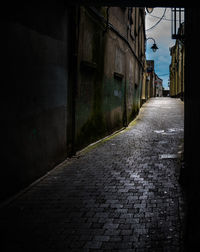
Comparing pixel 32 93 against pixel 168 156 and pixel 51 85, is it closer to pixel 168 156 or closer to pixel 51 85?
pixel 51 85

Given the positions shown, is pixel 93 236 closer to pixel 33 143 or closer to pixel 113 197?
pixel 113 197

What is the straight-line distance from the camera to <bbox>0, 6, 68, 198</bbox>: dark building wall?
15.3ft

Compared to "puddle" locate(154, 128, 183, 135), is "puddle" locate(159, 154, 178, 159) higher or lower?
lower

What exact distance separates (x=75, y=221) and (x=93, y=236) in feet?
1.66

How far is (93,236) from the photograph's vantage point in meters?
3.49

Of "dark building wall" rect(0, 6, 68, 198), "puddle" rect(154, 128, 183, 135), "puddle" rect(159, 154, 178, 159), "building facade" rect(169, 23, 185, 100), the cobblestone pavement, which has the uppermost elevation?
"building facade" rect(169, 23, 185, 100)

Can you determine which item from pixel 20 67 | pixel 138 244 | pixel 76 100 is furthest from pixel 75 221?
pixel 76 100

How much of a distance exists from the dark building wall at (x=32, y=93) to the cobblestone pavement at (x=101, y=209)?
0.49 meters

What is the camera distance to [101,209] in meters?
4.33

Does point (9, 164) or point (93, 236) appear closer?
point (93, 236)

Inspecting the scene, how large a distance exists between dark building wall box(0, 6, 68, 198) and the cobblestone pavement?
1.61ft

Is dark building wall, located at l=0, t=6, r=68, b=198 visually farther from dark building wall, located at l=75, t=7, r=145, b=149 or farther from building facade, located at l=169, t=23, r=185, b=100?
building facade, located at l=169, t=23, r=185, b=100

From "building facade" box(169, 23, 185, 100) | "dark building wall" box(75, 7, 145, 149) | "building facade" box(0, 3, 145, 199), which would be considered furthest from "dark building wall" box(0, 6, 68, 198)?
"building facade" box(169, 23, 185, 100)

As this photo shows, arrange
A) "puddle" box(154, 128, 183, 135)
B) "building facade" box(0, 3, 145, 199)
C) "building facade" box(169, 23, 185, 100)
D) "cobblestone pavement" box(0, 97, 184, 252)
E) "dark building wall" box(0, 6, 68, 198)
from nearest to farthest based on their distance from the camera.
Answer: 1. "cobblestone pavement" box(0, 97, 184, 252)
2. "dark building wall" box(0, 6, 68, 198)
3. "building facade" box(0, 3, 145, 199)
4. "puddle" box(154, 128, 183, 135)
5. "building facade" box(169, 23, 185, 100)
